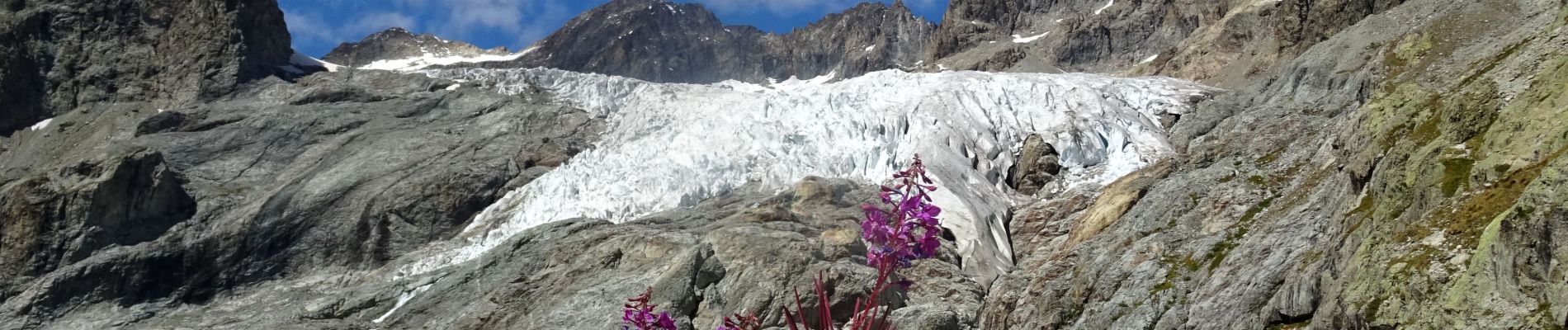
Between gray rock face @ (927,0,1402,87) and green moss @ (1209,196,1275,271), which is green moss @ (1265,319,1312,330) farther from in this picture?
gray rock face @ (927,0,1402,87)

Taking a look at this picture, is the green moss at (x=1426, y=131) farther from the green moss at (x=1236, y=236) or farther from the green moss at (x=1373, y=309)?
the green moss at (x=1373, y=309)

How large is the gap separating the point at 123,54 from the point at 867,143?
38168mm

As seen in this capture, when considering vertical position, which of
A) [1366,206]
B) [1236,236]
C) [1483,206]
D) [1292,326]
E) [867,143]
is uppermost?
[867,143]

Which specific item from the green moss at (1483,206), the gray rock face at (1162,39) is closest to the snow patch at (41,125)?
the gray rock face at (1162,39)

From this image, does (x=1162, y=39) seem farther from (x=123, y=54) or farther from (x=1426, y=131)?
(x=1426, y=131)

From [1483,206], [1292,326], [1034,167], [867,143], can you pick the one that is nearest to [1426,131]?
[1292,326]

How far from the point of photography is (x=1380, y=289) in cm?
1009

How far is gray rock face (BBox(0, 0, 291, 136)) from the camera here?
4888cm

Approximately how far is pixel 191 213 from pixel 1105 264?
29.9 m

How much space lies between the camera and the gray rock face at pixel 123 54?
160 ft

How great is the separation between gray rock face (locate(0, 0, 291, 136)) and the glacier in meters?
20.2

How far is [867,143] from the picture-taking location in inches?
1407

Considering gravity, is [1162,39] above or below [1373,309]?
below

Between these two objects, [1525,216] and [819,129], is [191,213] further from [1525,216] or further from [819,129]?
[1525,216]
